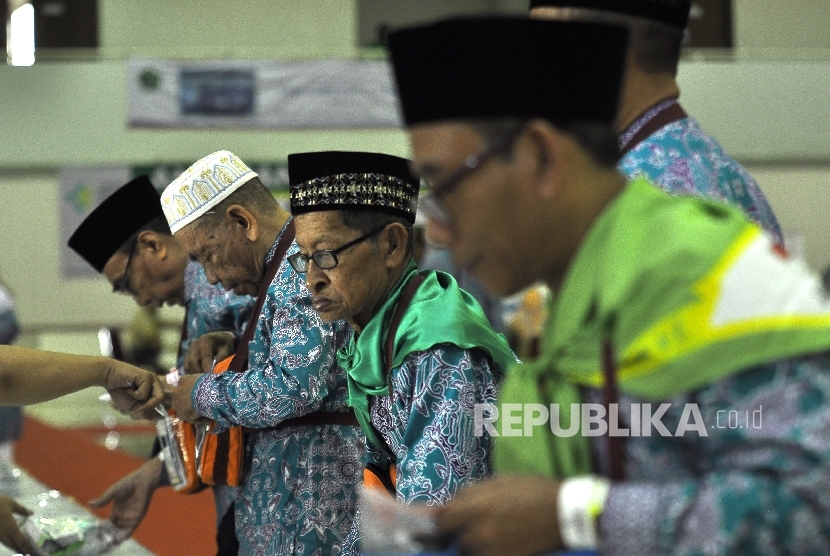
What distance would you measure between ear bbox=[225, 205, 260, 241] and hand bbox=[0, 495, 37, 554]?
4.18 ft

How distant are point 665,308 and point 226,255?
173 cm

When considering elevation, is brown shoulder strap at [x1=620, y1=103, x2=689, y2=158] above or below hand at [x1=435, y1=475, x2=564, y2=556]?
above

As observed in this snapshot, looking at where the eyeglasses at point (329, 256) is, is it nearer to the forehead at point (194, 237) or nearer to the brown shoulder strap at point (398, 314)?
the brown shoulder strap at point (398, 314)

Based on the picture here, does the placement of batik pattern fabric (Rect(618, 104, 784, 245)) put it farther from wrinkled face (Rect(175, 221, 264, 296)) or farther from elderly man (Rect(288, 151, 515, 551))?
wrinkled face (Rect(175, 221, 264, 296))

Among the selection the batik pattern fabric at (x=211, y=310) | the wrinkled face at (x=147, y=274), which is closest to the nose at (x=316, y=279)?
the batik pattern fabric at (x=211, y=310)

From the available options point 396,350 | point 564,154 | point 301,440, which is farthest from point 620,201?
point 301,440

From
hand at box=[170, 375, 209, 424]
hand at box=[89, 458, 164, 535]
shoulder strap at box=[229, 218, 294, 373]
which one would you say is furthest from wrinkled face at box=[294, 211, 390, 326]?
hand at box=[89, 458, 164, 535]

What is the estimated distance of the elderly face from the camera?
3373 millimetres

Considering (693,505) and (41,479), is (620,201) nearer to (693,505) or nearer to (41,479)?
(693,505)

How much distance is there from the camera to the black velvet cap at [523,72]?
1.21 meters

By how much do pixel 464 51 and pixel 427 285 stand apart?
92 cm

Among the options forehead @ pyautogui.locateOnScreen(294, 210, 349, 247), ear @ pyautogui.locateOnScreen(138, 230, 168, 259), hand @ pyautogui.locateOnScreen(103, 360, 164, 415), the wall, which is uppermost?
forehead @ pyautogui.locateOnScreen(294, 210, 349, 247)

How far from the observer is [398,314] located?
6.93 feet

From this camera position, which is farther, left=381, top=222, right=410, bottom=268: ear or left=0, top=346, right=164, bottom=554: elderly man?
left=0, top=346, right=164, bottom=554: elderly man
